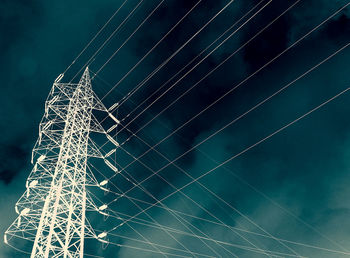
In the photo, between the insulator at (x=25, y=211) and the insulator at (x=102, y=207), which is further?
the insulator at (x=102, y=207)

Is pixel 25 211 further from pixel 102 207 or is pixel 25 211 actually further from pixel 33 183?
pixel 102 207

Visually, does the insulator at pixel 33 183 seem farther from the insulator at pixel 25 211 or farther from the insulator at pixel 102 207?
the insulator at pixel 102 207

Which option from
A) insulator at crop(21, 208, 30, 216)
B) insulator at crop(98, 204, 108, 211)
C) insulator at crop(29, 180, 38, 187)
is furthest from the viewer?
insulator at crop(98, 204, 108, 211)

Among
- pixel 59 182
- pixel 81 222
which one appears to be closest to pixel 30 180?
pixel 59 182

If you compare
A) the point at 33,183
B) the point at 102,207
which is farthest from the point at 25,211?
the point at 102,207

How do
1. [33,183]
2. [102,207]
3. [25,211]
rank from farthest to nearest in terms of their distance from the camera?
1. [102,207]
2. [33,183]
3. [25,211]

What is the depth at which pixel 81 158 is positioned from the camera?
1264 cm

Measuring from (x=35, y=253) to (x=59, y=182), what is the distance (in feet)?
7.92

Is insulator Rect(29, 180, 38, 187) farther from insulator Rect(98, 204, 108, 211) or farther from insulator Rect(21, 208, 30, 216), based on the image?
insulator Rect(98, 204, 108, 211)


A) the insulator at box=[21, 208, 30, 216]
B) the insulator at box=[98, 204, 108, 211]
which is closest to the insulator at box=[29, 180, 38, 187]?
the insulator at box=[21, 208, 30, 216]

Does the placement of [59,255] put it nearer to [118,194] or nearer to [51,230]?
[51,230]

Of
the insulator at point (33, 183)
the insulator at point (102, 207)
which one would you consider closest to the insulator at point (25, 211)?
the insulator at point (33, 183)

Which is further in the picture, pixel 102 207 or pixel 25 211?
pixel 102 207

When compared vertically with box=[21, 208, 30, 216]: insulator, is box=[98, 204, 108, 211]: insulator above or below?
above
